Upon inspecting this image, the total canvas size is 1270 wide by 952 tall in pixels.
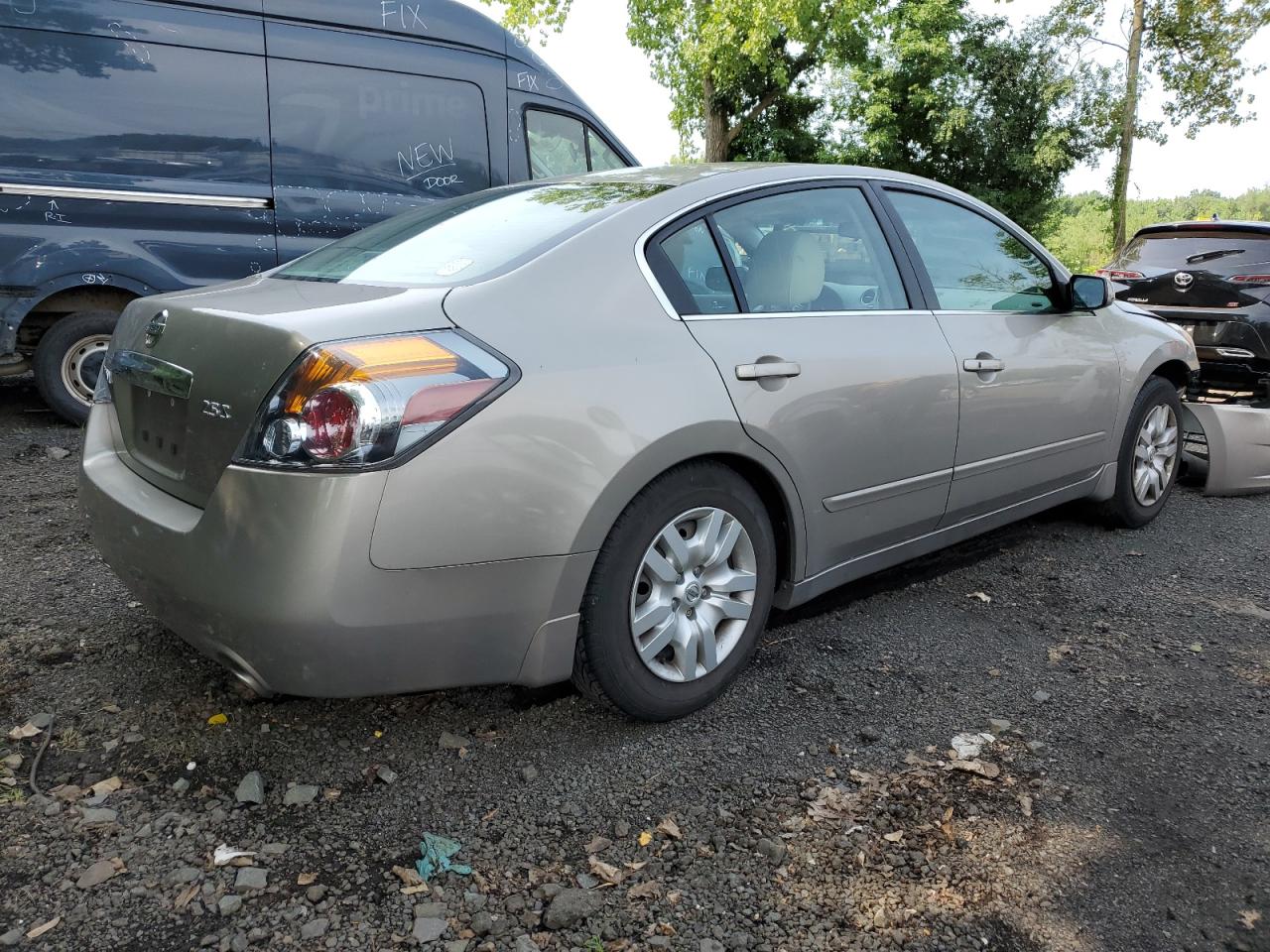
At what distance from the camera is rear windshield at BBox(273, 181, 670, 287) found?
2.59m

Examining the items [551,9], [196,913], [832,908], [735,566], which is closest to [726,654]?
[735,566]

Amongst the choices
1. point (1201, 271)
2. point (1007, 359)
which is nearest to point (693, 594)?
point (1007, 359)

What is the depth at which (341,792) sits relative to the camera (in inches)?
94.7

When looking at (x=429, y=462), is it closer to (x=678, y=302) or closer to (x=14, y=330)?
(x=678, y=302)

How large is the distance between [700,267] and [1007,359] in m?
1.45

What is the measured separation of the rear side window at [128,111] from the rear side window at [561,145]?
1.82 metres

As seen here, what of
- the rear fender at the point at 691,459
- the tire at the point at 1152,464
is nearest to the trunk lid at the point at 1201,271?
the tire at the point at 1152,464

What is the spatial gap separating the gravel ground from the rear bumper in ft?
1.13

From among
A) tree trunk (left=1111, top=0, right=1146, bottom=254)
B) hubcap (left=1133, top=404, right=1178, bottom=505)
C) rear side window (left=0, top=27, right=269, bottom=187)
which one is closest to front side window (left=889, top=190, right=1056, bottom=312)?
hubcap (left=1133, top=404, right=1178, bottom=505)

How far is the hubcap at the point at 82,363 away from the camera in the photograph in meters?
5.95

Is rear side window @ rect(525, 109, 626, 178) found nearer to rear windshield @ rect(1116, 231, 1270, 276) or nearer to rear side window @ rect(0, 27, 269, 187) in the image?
rear side window @ rect(0, 27, 269, 187)

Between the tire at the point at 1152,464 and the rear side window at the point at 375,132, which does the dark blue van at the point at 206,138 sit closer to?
the rear side window at the point at 375,132

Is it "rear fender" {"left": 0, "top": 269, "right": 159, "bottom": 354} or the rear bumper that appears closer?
the rear bumper

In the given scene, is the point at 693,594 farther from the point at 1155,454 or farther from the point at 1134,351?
the point at 1155,454
